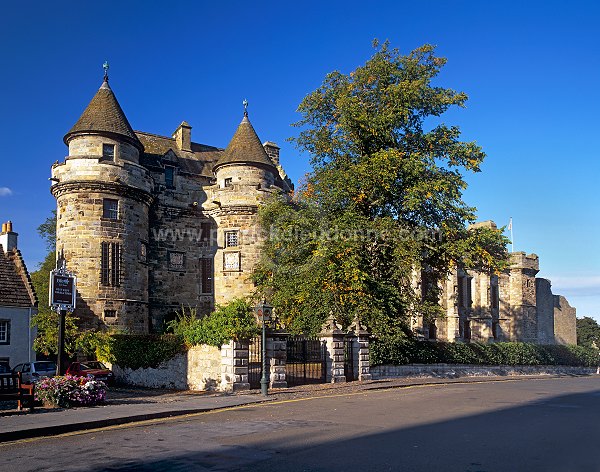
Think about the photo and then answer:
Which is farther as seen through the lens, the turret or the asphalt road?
the turret

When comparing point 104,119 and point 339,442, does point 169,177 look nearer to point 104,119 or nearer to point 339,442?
point 104,119

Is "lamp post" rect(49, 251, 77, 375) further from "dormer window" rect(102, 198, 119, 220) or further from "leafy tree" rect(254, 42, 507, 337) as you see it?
"dormer window" rect(102, 198, 119, 220)

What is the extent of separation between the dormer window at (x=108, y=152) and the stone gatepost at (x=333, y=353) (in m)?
17.6

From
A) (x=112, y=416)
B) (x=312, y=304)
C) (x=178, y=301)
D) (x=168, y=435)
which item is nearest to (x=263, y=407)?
(x=112, y=416)

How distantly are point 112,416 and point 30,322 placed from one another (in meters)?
19.7

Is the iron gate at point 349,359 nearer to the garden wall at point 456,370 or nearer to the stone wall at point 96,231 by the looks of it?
the garden wall at point 456,370

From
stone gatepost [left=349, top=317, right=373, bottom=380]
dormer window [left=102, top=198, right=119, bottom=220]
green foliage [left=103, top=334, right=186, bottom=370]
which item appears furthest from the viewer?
dormer window [left=102, top=198, right=119, bottom=220]

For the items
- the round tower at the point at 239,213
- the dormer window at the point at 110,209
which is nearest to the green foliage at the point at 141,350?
the dormer window at the point at 110,209

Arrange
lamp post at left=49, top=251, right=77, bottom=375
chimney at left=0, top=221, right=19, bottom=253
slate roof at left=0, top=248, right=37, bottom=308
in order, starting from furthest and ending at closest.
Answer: chimney at left=0, top=221, right=19, bottom=253 < slate roof at left=0, top=248, right=37, bottom=308 < lamp post at left=49, top=251, right=77, bottom=375

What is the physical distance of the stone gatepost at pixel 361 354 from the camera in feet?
88.1

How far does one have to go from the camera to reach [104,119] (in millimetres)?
35719

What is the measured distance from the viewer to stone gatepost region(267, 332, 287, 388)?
22.6 meters

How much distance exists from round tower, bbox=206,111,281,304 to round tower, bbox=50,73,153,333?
6.10m

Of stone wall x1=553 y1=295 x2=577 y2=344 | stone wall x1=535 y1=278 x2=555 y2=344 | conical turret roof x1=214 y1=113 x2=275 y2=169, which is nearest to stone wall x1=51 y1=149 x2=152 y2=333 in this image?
conical turret roof x1=214 y1=113 x2=275 y2=169
